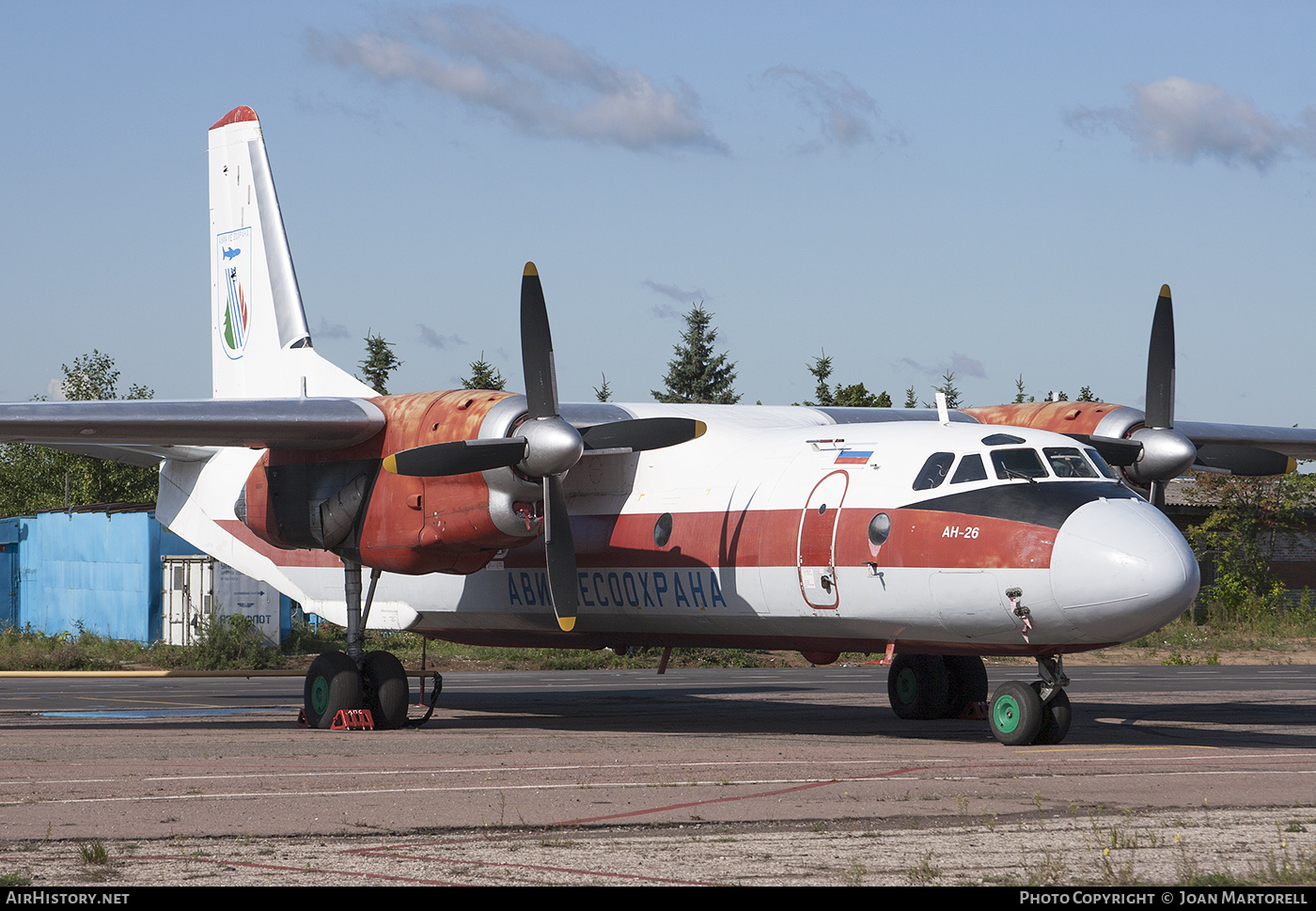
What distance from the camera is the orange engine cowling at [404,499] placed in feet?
52.6

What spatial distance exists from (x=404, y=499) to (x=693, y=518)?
10.9 feet

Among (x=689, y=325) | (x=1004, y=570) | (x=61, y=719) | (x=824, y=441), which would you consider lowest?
(x=61, y=719)

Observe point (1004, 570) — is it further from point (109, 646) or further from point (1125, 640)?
point (109, 646)

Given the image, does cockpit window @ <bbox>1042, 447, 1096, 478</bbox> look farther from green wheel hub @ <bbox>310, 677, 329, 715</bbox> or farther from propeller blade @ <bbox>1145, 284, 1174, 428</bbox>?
green wheel hub @ <bbox>310, 677, 329, 715</bbox>

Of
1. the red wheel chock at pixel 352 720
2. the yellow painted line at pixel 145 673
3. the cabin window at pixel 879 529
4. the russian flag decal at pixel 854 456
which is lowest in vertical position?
the yellow painted line at pixel 145 673

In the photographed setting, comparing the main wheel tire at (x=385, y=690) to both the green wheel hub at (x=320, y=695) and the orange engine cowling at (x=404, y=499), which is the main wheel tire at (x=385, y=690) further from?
the orange engine cowling at (x=404, y=499)

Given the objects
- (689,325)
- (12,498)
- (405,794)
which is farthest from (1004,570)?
(12,498)

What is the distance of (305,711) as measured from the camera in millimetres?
17750

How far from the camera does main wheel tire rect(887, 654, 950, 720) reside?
718 inches

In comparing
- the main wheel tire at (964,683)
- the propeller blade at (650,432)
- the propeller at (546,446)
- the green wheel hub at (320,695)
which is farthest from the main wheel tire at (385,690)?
the main wheel tire at (964,683)

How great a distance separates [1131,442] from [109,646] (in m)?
26.6

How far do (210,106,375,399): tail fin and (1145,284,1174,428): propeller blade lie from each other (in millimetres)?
11043

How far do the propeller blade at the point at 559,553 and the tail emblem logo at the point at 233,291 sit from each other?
851 centimetres

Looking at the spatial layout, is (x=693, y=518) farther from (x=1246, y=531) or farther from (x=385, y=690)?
(x=1246, y=531)
